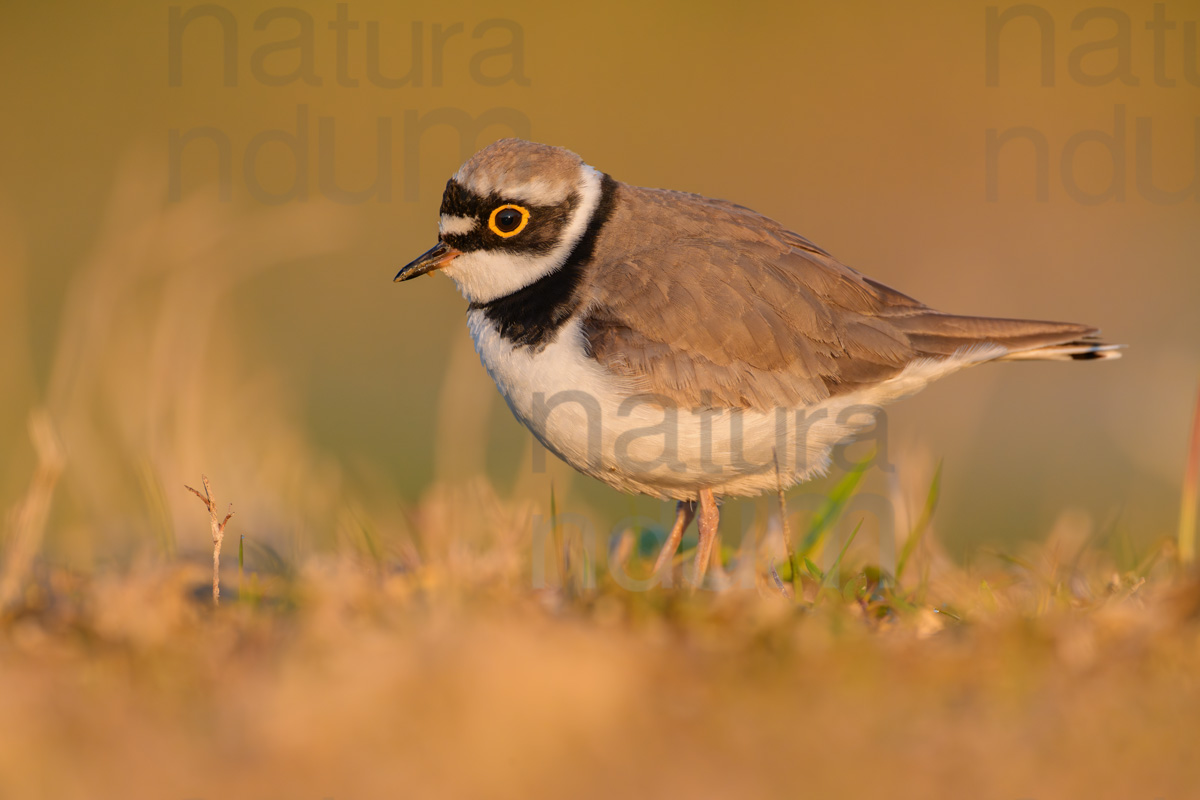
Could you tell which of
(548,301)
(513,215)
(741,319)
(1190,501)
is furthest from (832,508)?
(513,215)

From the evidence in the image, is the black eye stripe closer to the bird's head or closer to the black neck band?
the bird's head

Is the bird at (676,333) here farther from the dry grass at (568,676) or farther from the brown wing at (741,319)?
the dry grass at (568,676)

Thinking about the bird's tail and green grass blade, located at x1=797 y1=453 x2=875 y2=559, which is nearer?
green grass blade, located at x1=797 y1=453 x2=875 y2=559

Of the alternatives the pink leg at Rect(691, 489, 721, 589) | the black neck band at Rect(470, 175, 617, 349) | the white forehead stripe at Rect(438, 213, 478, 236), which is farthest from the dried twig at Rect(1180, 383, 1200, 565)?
the white forehead stripe at Rect(438, 213, 478, 236)

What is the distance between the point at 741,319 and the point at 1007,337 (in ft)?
3.80

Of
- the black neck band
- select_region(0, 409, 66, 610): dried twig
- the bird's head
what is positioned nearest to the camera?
select_region(0, 409, 66, 610): dried twig

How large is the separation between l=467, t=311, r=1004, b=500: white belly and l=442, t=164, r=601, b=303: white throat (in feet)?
0.52

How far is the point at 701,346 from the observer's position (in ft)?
13.7

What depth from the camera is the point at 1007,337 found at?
4.50m

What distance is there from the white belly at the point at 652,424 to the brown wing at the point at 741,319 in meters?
0.06

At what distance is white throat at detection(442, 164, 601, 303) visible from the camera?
14.8 feet

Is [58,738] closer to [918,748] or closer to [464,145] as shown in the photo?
[918,748]

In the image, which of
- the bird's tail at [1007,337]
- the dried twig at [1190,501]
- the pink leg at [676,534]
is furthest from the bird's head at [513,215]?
the dried twig at [1190,501]

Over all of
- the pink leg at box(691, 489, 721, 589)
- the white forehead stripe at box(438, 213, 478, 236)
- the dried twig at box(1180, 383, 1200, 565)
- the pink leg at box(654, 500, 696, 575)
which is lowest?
the pink leg at box(654, 500, 696, 575)
